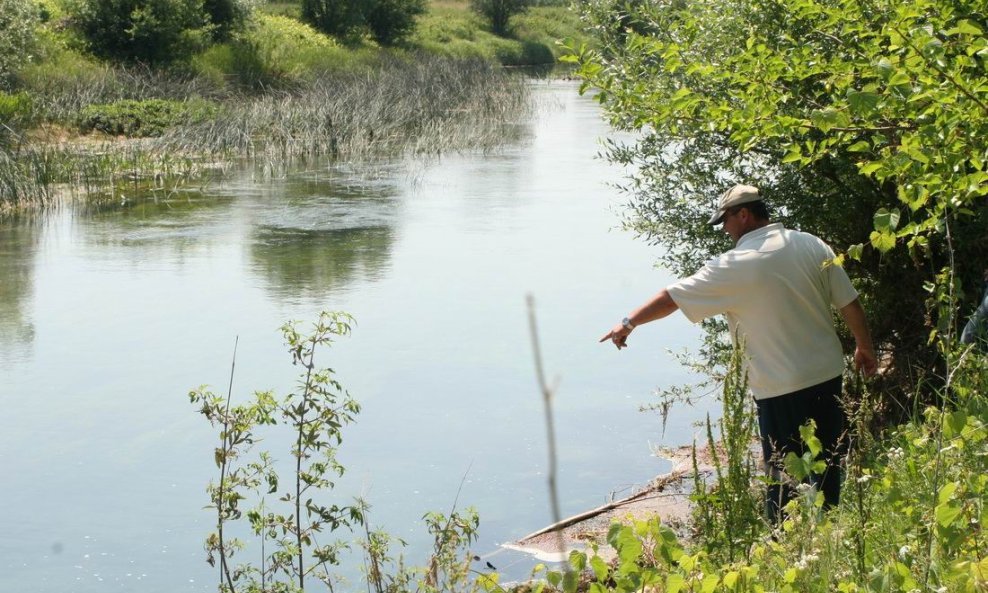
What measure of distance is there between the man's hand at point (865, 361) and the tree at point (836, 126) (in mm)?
296

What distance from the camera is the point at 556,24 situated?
65625 mm

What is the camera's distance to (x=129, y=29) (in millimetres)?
30938

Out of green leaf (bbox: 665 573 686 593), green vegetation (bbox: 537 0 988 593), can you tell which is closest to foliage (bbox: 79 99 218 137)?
green vegetation (bbox: 537 0 988 593)

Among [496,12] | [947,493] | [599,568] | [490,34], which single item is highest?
[496,12]

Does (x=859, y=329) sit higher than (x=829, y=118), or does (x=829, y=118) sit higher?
(x=829, y=118)

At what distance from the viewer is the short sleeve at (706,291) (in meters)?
4.89

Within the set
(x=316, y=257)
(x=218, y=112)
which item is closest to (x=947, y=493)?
(x=316, y=257)

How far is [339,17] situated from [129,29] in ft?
44.1

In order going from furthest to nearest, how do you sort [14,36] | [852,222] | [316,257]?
[14,36] → [316,257] → [852,222]

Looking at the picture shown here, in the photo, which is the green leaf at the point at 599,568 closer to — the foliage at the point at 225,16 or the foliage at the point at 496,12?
the foliage at the point at 225,16

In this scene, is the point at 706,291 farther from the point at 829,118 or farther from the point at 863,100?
the point at 863,100

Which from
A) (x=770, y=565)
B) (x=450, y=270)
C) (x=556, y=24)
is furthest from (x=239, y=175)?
(x=556, y=24)

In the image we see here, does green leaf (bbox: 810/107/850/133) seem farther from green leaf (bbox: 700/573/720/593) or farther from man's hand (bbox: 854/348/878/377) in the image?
green leaf (bbox: 700/573/720/593)

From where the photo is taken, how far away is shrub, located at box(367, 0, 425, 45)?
45.3 m
